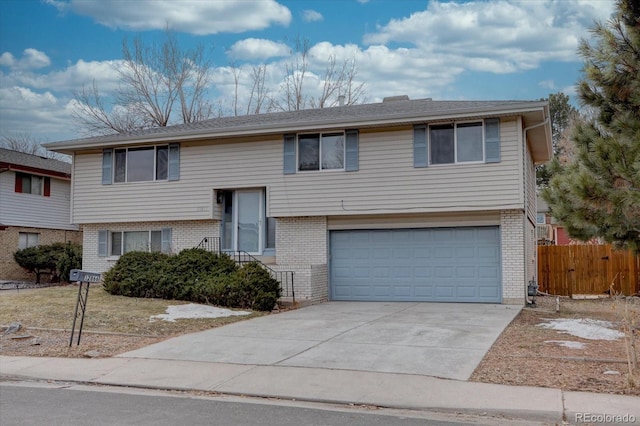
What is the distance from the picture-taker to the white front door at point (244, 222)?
18500 millimetres

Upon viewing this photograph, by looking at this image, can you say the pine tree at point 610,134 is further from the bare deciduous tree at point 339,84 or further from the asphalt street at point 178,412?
the bare deciduous tree at point 339,84

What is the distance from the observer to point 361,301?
1712 centimetres

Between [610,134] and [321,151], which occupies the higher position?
[321,151]

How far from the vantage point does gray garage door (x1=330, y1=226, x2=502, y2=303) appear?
1612 cm

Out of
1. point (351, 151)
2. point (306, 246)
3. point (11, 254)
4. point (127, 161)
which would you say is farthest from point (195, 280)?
point (11, 254)

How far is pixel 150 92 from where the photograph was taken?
35.0 meters

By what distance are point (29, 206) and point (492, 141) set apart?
20.0 meters

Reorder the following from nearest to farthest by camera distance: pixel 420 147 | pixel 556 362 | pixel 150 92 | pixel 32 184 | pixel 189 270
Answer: pixel 556 362, pixel 189 270, pixel 420 147, pixel 32 184, pixel 150 92

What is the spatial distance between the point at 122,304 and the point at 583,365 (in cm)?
1026

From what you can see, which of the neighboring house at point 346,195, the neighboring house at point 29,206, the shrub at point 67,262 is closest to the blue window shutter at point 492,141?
the neighboring house at point 346,195

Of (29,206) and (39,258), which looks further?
(29,206)

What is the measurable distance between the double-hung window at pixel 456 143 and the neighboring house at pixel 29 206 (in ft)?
58.2

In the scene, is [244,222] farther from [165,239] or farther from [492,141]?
[492,141]

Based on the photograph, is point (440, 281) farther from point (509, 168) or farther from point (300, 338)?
point (300, 338)
